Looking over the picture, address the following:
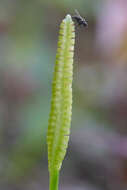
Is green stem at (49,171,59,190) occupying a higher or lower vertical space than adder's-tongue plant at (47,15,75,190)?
lower

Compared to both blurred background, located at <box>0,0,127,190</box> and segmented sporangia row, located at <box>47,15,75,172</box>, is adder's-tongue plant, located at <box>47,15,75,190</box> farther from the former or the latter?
blurred background, located at <box>0,0,127,190</box>

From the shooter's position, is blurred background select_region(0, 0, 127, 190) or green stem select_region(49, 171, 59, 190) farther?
blurred background select_region(0, 0, 127, 190)

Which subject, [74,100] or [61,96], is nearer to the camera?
[61,96]

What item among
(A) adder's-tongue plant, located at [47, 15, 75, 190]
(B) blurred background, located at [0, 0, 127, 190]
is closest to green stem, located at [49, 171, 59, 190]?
(A) adder's-tongue plant, located at [47, 15, 75, 190]

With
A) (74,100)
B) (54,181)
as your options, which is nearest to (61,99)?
(54,181)

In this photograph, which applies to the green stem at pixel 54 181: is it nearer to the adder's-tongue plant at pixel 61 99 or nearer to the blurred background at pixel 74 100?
the adder's-tongue plant at pixel 61 99

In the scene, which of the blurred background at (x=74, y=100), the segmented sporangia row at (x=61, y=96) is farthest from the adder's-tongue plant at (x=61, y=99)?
the blurred background at (x=74, y=100)

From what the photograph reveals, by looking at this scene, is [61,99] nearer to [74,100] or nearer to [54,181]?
[54,181]
